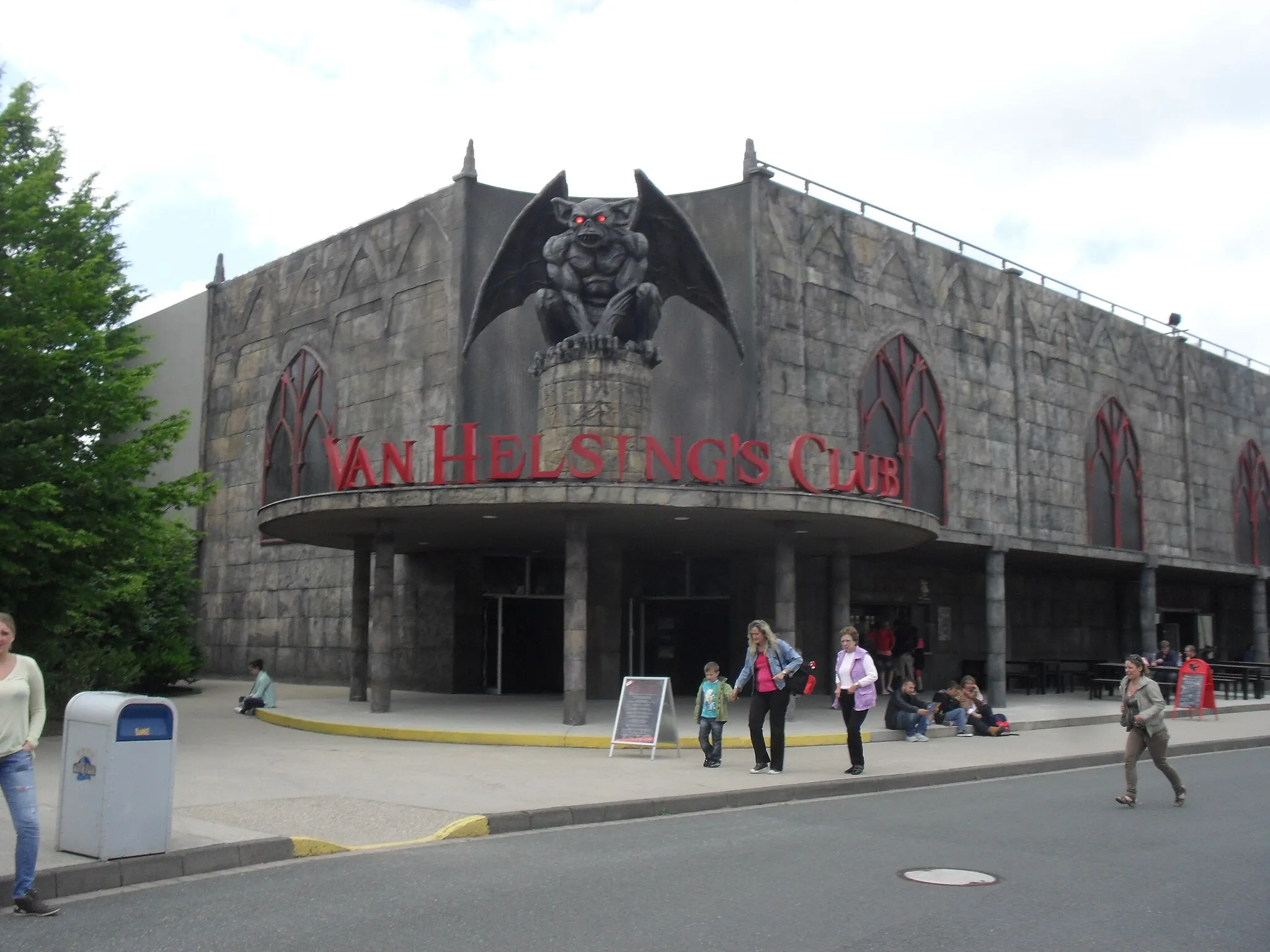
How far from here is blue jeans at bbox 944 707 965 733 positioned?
830 inches

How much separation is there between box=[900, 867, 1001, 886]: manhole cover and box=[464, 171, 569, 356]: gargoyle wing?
17531 mm

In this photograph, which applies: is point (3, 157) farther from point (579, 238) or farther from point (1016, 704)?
point (1016, 704)

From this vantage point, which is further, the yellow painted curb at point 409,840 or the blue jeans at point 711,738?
the blue jeans at point 711,738

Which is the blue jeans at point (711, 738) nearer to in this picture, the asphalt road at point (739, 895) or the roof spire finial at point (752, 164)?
the asphalt road at point (739, 895)

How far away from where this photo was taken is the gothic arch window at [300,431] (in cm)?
3134

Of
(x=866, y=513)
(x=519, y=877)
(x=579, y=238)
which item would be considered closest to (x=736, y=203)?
(x=579, y=238)

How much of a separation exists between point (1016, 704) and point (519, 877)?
21.2 meters

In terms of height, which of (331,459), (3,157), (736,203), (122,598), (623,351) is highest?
(736,203)

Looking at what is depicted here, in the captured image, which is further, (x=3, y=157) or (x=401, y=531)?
(x=401, y=531)

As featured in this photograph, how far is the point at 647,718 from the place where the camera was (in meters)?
16.7

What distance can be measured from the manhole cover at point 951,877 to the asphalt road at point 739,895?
0.41ft

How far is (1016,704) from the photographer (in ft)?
91.0

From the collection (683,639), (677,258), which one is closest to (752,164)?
(677,258)

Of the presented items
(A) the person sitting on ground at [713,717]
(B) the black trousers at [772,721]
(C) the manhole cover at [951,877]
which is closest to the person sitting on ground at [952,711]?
(A) the person sitting on ground at [713,717]
